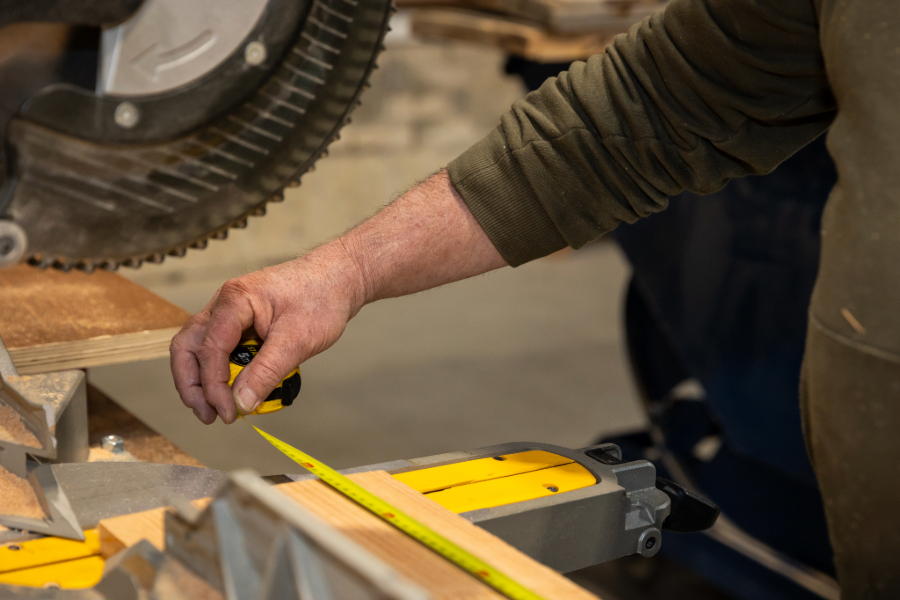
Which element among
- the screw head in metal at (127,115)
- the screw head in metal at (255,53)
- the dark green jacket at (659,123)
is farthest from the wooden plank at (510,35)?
the screw head in metal at (127,115)

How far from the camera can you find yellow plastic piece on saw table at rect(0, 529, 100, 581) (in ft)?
2.28

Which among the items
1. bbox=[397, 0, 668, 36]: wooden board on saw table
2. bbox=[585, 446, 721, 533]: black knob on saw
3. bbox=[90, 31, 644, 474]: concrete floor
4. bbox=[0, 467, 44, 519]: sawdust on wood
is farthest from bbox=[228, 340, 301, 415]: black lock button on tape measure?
bbox=[90, 31, 644, 474]: concrete floor

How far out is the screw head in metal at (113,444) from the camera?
94 centimetres

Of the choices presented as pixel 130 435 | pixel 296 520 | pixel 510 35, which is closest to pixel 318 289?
pixel 130 435

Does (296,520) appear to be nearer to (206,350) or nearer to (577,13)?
(206,350)

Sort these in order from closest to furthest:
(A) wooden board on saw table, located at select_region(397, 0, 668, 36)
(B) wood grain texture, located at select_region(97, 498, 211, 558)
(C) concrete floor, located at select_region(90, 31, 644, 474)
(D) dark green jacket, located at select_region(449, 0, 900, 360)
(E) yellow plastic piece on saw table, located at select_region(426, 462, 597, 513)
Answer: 1. (B) wood grain texture, located at select_region(97, 498, 211, 558)
2. (E) yellow plastic piece on saw table, located at select_region(426, 462, 597, 513)
3. (D) dark green jacket, located at select_region(449, 0, 900, 360)
4. (A) wooden board on saw table, located at select_region(397, 0, 668, 36)
5. (C) concrete floor, located at select_region(90, 31, 644, 474)

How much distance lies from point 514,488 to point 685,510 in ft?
0.56

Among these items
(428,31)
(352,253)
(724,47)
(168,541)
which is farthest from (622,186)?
(428,31)

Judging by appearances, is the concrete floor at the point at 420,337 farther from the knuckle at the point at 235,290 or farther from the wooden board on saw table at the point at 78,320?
the knuckle at the point at 235,290

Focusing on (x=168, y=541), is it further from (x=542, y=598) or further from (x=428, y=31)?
(x=428, y=31)

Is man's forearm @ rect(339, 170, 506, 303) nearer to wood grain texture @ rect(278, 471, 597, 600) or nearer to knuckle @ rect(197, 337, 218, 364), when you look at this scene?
knuckle @ rect(197, 337, 218, 364)

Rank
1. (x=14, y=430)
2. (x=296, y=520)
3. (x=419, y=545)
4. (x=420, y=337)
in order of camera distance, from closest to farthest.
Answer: (x=296, y=520)
(x=419, y=545)
(x=14, y=430)
(x=420, y=337)

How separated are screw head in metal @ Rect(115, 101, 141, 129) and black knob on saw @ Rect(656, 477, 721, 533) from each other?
1.94 feet

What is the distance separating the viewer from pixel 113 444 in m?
0.94
